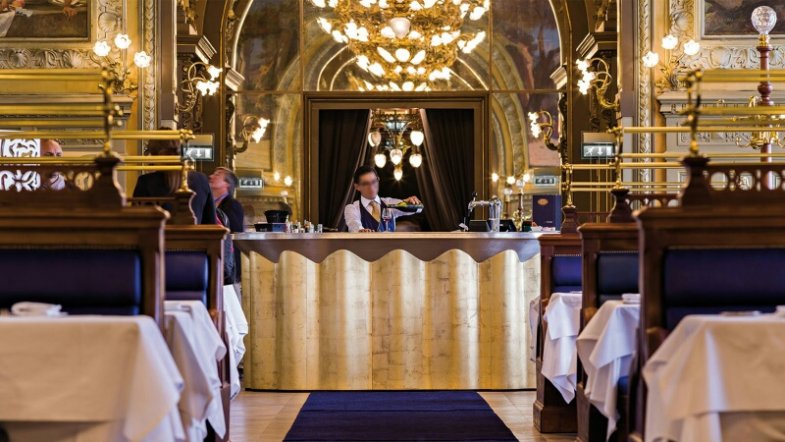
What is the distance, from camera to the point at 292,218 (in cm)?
1612

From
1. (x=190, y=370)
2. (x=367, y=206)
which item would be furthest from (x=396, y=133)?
(x=190, y=370)

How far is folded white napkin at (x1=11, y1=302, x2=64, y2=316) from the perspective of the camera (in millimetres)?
3879

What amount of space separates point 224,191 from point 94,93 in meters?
4.36

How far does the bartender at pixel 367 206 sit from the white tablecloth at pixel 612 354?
428 cm

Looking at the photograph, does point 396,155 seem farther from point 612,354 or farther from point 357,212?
point 612,354

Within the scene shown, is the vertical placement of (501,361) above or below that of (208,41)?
below

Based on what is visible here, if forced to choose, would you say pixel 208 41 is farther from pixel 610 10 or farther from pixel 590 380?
pixel 590 380

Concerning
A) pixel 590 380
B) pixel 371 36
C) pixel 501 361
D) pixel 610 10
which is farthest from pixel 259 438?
pixel 610 10

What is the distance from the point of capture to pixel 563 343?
636 centimetres

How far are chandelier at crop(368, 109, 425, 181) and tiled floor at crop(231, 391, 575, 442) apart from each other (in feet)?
29.0

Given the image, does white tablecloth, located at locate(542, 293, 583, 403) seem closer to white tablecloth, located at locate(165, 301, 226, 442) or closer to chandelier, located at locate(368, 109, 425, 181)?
white tablecloth, located at locate(165, 301, 226, 442)

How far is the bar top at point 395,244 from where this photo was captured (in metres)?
8.17

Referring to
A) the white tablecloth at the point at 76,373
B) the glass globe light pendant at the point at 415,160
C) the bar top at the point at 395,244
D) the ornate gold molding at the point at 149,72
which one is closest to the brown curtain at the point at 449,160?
the glass globe light pendant at the point at 415,160

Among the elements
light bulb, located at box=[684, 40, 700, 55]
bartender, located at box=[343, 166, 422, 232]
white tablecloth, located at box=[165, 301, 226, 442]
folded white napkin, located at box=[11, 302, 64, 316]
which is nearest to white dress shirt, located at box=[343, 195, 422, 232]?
bartender, located at box=[343, 166, 422, 232]
